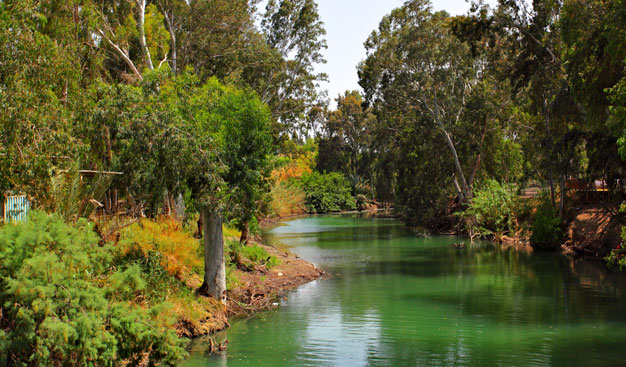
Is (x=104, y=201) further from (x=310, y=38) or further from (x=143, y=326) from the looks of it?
(x=310, y=38)

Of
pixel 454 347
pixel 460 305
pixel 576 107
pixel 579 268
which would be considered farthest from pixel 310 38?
pixel 454 347

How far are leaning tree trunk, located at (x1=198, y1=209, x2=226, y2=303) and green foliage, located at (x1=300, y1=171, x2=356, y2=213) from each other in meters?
54.4

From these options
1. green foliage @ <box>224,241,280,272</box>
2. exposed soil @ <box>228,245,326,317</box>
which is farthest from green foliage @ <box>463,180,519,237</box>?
green foliage @ <box>224,241,280,272</box>

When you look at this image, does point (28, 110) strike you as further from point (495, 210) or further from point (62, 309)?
point (495, 210)

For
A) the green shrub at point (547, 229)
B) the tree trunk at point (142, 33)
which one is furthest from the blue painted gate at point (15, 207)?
the green shrub at point (547, 229)

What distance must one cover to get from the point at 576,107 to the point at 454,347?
16.9 m

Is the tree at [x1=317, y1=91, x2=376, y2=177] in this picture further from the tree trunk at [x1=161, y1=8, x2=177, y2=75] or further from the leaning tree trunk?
the leaning tree trunk

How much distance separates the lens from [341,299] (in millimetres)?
18094

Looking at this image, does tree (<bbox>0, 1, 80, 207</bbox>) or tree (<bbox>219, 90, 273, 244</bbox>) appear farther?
tree (<bbox>219, 90, 273, 244</bbox>)

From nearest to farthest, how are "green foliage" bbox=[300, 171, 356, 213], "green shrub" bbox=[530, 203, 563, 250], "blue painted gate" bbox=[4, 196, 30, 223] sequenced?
"blue painted gate" bbox=[4, 196, 30, 223]
"green shrub" bbox=[530, 203, 563, 250]
"green foliage" bbox=[300, 171, 356, 213]

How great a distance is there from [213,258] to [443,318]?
617cm

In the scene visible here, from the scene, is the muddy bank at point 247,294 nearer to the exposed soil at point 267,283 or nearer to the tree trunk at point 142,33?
the exposed soil at point 267,283

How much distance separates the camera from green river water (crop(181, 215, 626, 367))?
12031 mm

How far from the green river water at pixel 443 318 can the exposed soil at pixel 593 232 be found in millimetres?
1234
